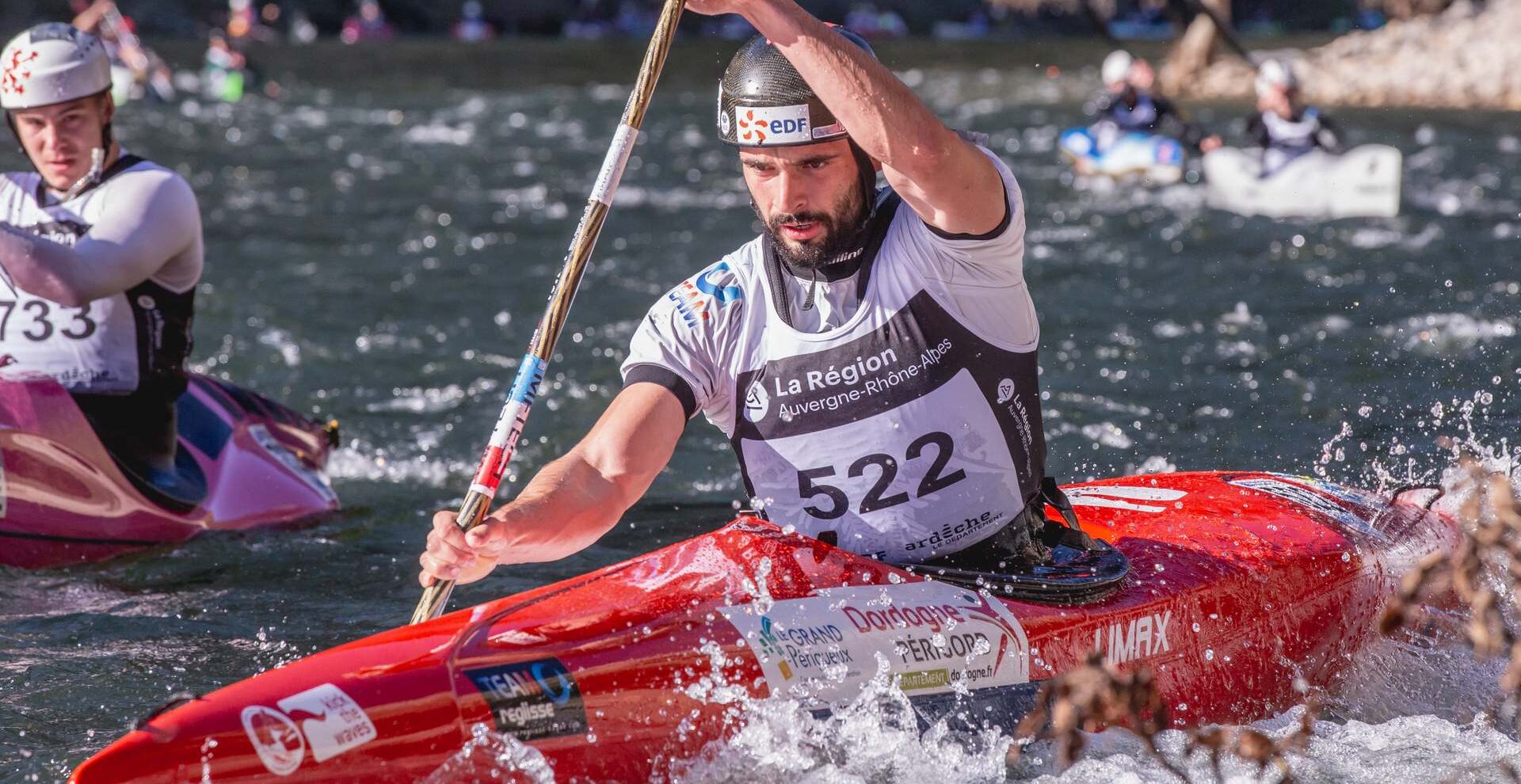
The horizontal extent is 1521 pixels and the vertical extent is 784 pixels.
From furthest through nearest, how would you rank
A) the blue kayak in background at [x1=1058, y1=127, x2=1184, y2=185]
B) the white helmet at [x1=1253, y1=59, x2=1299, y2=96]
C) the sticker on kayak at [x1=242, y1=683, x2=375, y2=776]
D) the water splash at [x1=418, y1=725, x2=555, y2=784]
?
1. the blue kayak in background at [x1=1058, y1=127, x2=1184, y2=185]
2. the white helmet at [x1=1253, y1=59, x2=1299, y2=96]
3. the water splash at [x1=418, y1=725, x2=555, y2=784]
4. the sticker on kayak at [x1=242, y1=683, x2=375, y2=776]

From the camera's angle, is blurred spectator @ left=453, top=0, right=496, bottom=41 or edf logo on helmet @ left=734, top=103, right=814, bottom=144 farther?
blurred spectator @ left=453, top=0, right=496, bottom=41

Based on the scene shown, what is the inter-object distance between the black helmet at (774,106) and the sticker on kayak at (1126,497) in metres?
1.59

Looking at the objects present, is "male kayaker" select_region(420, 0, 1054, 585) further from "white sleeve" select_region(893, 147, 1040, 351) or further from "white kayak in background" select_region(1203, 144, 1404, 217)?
"white kayak in background" select_region(1203, 144, 1404, 217)

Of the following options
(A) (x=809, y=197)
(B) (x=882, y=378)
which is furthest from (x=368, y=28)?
(B) (x=882, y=378)

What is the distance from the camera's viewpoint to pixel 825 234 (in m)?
3.36

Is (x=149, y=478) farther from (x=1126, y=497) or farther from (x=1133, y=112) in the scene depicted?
(x=1133, y=112)

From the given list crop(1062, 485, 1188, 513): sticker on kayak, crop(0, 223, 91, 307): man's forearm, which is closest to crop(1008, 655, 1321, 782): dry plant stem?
crop(1062, 485, 1188, 513): sticker on kayak

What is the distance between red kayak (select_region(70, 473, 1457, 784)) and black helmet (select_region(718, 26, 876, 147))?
2.64 ft

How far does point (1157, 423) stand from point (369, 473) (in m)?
3.38

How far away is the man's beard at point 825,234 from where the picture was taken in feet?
11.0

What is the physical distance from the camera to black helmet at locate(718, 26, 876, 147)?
3236 millimetres

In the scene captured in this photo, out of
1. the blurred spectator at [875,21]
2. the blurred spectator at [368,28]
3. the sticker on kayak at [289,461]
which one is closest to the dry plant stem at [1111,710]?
the sticker on kayak at [289,461]

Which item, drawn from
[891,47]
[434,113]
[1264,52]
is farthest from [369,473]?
[891,47]

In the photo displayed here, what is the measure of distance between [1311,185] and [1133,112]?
3112 millimetres
